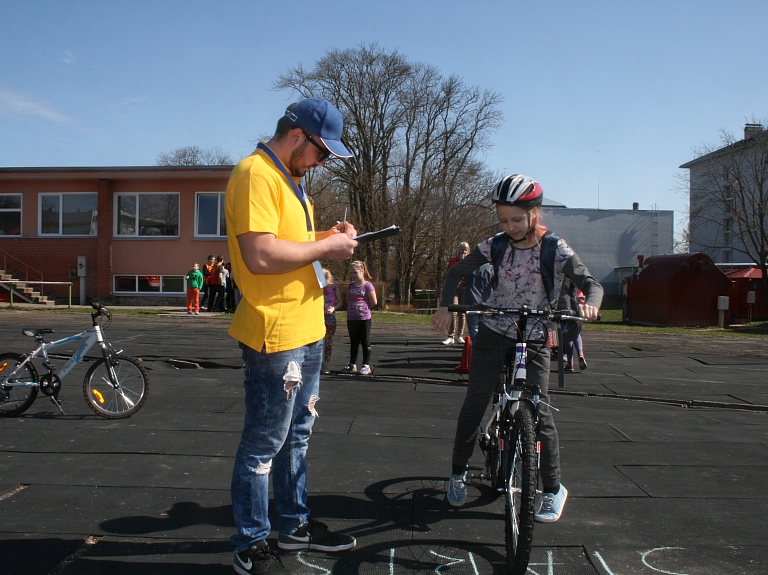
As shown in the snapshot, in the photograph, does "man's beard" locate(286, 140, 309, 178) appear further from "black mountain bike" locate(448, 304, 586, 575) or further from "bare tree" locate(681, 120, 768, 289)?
"bare tree" locate(681, 120, 768, 289)

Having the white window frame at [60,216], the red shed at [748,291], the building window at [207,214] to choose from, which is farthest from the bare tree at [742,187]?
the white window frame at [60,216]

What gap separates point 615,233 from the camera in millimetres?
64750

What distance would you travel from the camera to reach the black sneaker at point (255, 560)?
10.3ft

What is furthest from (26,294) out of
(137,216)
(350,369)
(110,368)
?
(110,368)

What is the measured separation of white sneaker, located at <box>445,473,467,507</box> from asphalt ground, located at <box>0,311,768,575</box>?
6 cm

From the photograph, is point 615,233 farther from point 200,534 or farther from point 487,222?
point 200,534

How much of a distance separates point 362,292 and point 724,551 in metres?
6.65

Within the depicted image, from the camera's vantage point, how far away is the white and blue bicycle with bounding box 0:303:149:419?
651 centimetres

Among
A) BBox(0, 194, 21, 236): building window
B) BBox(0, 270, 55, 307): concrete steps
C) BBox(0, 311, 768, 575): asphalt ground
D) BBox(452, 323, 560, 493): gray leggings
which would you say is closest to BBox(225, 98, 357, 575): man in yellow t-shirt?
BBox(0, 311, 768, 575): asphalt ground

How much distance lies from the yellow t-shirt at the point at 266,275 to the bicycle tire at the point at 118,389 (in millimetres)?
3909

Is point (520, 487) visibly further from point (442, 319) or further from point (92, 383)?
point (92, 383)

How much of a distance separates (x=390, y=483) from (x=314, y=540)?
3.97 feet

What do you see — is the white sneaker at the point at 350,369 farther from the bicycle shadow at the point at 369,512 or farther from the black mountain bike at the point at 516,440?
the black mountain bike at the point at 516,440

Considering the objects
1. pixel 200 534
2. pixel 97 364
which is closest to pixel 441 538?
pixel 200 534
